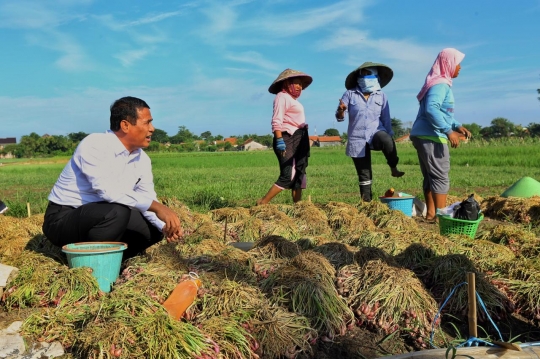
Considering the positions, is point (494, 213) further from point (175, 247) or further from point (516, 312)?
point (175, 247)

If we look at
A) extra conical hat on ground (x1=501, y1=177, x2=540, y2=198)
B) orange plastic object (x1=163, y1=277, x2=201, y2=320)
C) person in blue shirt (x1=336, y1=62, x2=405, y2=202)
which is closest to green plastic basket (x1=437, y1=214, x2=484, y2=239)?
person in blue shirt (x1=336, y1=62, x2=405, y2=202)

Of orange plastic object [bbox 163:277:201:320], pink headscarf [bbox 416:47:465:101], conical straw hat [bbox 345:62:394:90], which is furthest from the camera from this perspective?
conical straw hat [bbox 345:62:394:90]

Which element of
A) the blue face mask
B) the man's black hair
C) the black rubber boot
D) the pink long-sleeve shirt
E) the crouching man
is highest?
the blue face mask

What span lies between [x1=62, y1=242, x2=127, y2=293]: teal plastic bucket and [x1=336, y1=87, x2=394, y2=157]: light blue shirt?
3899 millimetres

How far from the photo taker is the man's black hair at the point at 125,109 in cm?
334

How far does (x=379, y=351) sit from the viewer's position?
8.24 ft

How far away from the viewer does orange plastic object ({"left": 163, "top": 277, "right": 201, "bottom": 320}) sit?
2.61 metres

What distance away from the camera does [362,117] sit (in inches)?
250

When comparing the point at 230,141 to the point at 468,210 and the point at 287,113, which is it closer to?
the point at 287,113

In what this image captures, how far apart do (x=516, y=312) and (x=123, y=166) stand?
114 inches

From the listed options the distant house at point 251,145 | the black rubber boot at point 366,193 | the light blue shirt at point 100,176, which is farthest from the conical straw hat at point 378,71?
the distant house at point 251,145

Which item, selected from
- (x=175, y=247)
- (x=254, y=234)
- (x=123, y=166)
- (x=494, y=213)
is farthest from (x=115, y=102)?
(x=494, y=213)

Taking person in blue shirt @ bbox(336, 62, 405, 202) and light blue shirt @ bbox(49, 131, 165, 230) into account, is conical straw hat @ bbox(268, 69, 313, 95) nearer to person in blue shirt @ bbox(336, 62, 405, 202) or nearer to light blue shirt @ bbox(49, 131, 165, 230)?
person in blue shirt @ bbox(336, 62, 405, 202)

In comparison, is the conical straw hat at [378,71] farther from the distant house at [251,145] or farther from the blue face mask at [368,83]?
the distant house at [251,145]
